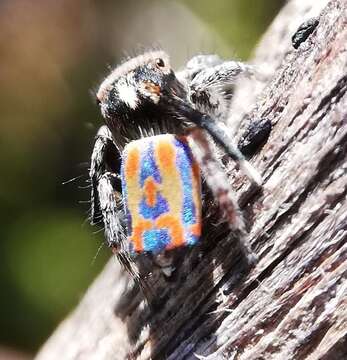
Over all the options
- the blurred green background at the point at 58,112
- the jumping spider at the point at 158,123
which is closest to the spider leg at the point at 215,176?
the jumping spider at the point at 158,123

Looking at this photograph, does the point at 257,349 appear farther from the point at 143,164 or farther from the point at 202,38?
the point at 202,38

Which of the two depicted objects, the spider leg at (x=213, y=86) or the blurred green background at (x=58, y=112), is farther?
the blurred green background at (x=58, y=112)

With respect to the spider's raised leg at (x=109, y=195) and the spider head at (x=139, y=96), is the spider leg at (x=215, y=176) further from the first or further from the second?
the spider's raised leg at (x=109, y=195)

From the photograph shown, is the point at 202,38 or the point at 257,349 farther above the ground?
the point at 202,38

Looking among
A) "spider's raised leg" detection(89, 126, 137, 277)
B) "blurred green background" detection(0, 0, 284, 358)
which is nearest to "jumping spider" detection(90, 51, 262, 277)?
"spider's raised leg" detection(89, 126, 137, 277)

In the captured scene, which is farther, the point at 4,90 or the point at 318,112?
the point at 4,90

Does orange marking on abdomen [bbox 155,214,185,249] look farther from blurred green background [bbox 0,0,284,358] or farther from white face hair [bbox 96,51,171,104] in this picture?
blurred green background [bbox 0,0,284,358]

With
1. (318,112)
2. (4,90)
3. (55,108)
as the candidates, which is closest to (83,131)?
(55,108)
